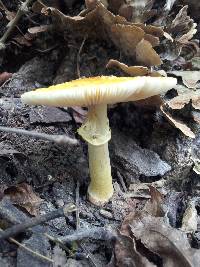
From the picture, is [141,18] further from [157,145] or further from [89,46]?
[157,145]

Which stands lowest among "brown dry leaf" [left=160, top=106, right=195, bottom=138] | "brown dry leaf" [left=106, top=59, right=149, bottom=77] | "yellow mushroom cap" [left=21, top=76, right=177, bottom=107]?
"brown dry leaf" [left=160, top=106, right=195, bottom=138]

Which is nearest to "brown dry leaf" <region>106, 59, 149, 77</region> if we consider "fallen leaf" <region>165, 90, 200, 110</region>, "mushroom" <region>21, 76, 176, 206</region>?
"mushroom" <region>21, 76, 176, 206</region>

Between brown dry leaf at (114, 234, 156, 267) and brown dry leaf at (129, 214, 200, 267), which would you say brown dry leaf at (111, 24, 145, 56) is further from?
brown dry leaf at (114, 234, 156, 267)

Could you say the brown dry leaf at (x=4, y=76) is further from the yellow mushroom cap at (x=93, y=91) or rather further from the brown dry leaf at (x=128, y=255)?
the brown dry leaf at (x=128, y=255)

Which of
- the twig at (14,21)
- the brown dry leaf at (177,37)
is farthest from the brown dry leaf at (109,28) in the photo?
the brown dry leaf at (177,37)

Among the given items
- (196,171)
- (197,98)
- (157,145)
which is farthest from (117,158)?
(197,98)

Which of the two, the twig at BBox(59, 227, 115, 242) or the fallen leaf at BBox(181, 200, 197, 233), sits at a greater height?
the twig at BBox(59, 227, 115, 242)

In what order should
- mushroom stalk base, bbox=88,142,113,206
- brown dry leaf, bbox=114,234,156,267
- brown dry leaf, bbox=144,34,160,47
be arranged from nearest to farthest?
brown dry leaf, bbox=114,234,156,267 → mushroom stalk base, bbox=88,142,113,206 → brown dry leaf, bbox=144,34,160,47
